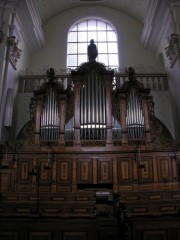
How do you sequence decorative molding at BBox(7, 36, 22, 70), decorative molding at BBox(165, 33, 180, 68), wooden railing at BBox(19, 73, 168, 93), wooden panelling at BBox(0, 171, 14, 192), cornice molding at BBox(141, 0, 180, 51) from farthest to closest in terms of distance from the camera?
wooden railing at BBox(19, 73, 168, 93)
cornice molding at BBox(141, 0, 180, 51)
decorative molding at BBox(165, 33, 180, 68)
decorative molding at BBox(7, 36, 22, 70)
wooden panelling at BBox(0, 171, 14, 192)

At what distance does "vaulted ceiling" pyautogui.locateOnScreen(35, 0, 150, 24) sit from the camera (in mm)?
12676

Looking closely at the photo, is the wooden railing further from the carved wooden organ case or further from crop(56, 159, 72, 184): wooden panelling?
crop(56, 159, 72, 184): wooden panelling

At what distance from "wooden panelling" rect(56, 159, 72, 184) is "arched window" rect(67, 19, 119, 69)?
5.15 metres

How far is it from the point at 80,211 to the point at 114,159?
3.16 m

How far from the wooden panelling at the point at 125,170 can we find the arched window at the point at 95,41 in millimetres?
5062

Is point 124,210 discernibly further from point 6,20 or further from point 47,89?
point 6,20

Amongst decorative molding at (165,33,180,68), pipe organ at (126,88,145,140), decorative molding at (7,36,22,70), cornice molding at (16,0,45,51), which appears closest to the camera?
pipe organ at (126,88,145,140)

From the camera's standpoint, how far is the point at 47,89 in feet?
32.5

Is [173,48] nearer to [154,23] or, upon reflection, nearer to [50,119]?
[154,23]

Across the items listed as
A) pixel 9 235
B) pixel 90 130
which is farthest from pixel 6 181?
pixel 9 235

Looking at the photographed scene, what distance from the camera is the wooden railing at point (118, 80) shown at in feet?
36.4

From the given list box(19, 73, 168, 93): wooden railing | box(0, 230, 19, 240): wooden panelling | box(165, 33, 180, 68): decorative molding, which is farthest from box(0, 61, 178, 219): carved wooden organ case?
box(0, 230, 19, 240): wooden panelling

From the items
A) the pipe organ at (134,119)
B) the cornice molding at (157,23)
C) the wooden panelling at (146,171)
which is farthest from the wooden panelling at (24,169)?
the cornice molding at (157,23)

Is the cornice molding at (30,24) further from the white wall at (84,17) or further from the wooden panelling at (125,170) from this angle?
the wooden panelling at (125,170)
